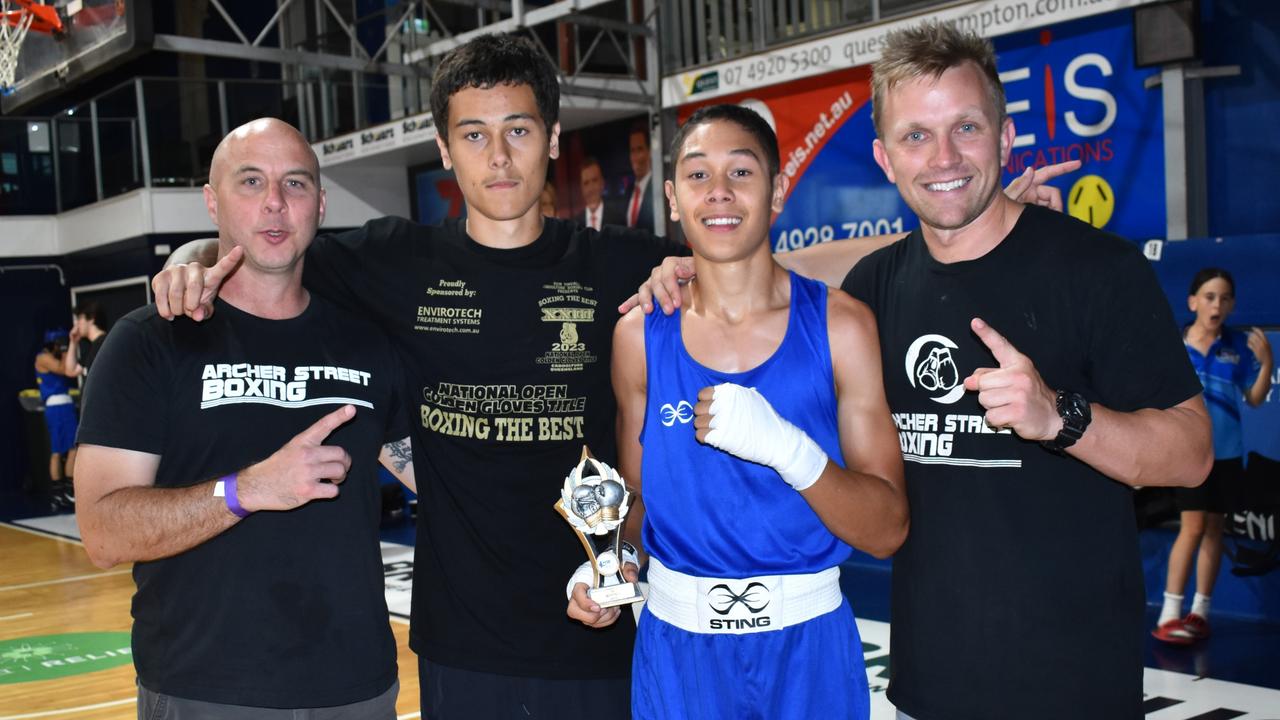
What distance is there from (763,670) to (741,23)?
23.3 ft

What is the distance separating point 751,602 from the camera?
2256 millimetres

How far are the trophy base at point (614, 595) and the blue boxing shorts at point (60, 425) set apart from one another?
12.6 m

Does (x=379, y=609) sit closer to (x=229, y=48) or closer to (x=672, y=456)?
(x=672, y=456)

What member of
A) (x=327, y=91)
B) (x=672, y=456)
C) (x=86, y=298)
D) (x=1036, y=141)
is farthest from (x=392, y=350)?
(x=86, y=298)

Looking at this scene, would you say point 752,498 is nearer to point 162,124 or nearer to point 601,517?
point 601,517

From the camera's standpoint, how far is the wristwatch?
6.52 feet

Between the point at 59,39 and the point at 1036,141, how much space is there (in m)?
6.61

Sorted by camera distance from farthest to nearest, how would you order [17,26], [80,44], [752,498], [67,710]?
1. [17,26]
2. [80,44]
3. [67,710]
4. [752,498]

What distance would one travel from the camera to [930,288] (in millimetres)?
2307

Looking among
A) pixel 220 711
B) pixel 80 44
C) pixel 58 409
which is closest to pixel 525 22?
pixel 80 44

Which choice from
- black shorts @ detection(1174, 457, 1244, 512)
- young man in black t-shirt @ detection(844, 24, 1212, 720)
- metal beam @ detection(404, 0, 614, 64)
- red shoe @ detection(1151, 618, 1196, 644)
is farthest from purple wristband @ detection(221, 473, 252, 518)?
metal beam @ detection(404, 0, 614, 64)

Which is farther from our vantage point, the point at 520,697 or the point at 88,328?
the point at 88,328

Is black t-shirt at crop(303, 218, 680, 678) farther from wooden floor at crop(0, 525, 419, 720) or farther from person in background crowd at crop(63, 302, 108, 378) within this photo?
person in background crowd at crop(63, 302, 108, 378)

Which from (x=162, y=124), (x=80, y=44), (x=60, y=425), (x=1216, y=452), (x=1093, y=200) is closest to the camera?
(x=1216, y=452)
